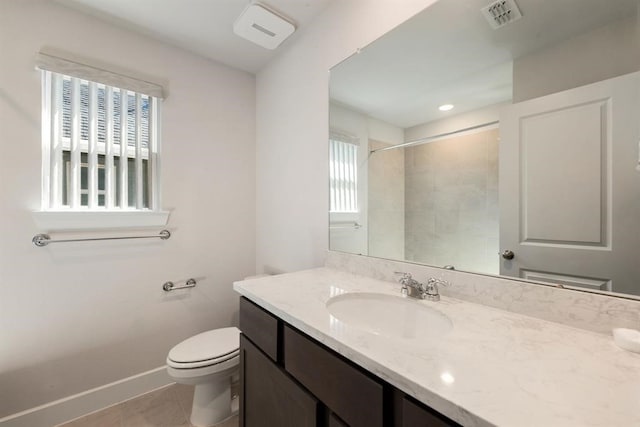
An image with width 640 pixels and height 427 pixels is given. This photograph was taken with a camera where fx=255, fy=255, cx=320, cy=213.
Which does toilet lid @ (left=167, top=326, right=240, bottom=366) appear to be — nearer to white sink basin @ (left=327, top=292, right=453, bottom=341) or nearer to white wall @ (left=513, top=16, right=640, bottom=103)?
white sink basin @ (left=327, top=292, right=453, bottom=341)

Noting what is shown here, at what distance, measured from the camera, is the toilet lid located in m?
1.39

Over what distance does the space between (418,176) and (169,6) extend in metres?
1.76

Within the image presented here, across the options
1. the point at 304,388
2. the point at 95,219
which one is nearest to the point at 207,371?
the point at 304,388

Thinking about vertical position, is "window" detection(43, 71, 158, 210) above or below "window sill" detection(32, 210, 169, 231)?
above

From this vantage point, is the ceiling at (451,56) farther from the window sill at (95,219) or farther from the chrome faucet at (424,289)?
the window sill at (95,219)

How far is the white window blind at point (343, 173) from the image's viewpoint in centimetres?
148

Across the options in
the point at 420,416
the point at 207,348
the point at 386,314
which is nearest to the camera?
the point at 420,416

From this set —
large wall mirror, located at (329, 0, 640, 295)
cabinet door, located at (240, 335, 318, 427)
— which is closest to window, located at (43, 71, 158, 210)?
cabinet door, located at (240, 335, 318, 427)

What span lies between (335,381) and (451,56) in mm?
1254

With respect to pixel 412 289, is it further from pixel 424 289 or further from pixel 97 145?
pixel 97 145

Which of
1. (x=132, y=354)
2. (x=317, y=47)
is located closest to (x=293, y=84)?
(x=317, y=47)

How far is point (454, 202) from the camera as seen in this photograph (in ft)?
3.47

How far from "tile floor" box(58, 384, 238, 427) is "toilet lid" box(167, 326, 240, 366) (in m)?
0.42

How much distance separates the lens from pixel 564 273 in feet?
2.52
